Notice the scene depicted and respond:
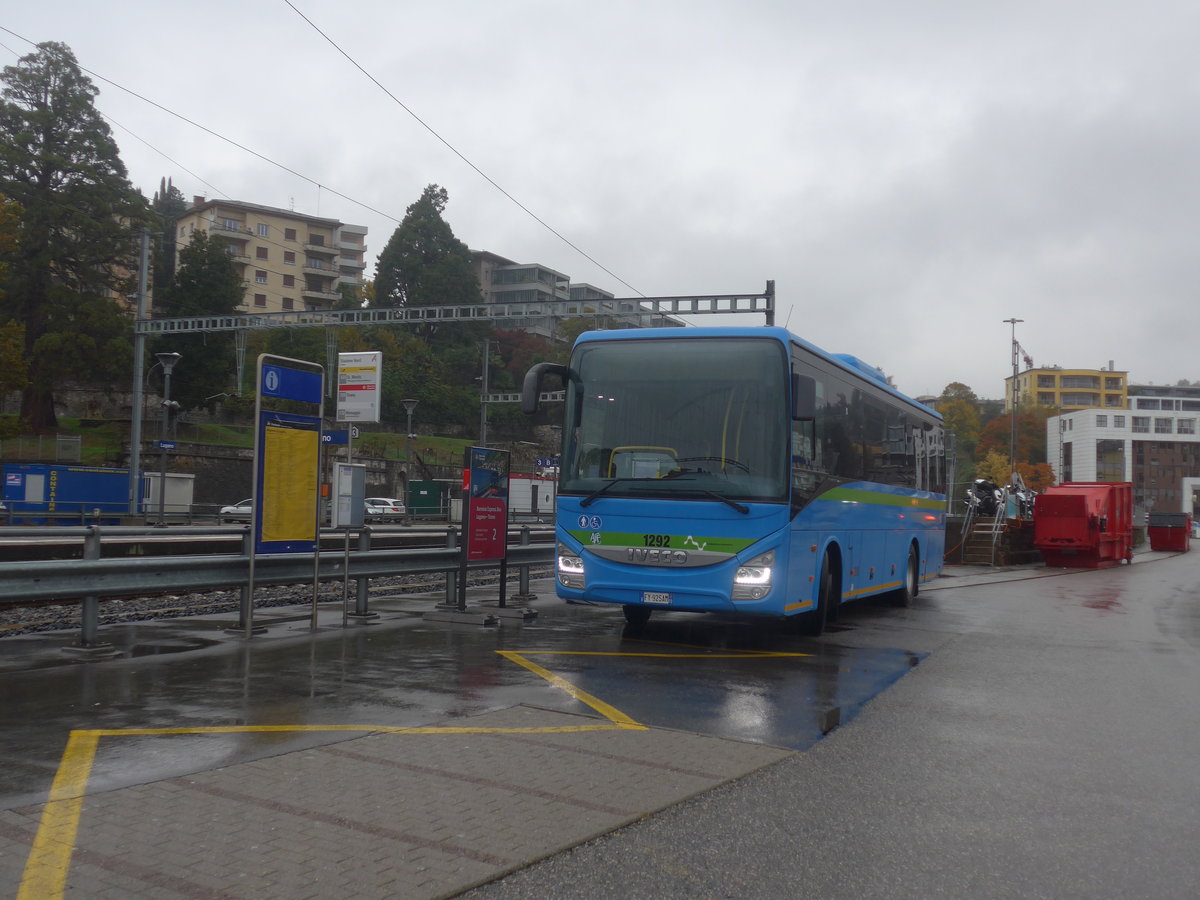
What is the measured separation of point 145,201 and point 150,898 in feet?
192

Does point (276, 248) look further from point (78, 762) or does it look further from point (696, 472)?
point (78, 762)

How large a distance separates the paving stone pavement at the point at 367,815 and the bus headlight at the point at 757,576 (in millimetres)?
3722

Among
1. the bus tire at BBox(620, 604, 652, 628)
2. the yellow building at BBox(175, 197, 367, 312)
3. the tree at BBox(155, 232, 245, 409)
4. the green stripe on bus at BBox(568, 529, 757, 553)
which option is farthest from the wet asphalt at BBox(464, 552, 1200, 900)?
the yellow building at BBox(175, 197, 367, 312)

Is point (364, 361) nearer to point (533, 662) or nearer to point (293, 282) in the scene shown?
point (533, 662)

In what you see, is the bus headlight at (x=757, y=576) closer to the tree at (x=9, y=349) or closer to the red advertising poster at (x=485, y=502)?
the red advertising poster at (x=485, y=502)

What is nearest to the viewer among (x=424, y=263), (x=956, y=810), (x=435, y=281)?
(x=956, y=810)

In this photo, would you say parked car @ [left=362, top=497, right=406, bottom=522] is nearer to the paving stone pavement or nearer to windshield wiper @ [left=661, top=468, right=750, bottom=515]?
windshield wiper @ [left=661, top=468, right=750, bottom=515]

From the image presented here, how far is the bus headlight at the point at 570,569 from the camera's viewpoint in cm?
1101

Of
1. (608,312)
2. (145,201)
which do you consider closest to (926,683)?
(608,312)

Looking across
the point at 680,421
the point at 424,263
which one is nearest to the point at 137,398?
the point at 680,421

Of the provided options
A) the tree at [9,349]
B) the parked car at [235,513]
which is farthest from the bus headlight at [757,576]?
the tree at [9,349]

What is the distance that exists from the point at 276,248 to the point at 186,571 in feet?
304

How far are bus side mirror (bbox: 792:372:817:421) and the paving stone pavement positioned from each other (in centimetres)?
468

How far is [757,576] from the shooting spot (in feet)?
33.5
